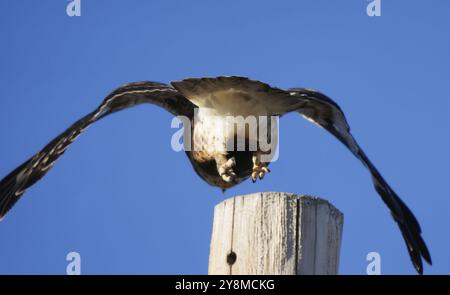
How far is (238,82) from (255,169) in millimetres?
776

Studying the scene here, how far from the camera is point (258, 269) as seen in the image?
4660 mm

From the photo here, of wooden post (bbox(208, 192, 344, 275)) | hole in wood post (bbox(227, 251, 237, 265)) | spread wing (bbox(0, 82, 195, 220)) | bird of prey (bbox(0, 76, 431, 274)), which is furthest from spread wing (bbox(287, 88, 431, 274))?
hole in wood post (bbox(227, 251, 237, 265))

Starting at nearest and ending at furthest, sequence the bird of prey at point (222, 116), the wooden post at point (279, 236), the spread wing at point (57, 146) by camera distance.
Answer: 1. the wooden post at point (279, 236)
2. the spread wing at point (57, 146)
3. the bird of prey at point (222, 116)

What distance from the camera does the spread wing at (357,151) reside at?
19.8 feet

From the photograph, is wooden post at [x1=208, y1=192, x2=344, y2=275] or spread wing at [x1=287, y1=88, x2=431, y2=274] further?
spread wing at [x1=287, y1=88, x2=431, y2=274]

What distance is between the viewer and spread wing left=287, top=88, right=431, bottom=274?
238 inches

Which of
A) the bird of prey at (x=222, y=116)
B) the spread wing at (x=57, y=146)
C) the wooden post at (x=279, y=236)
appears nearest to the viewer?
the wooden post at (x=279, y=236)

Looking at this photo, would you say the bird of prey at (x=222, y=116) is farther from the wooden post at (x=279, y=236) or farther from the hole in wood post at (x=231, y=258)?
the hole in wood post at (x=231, y=258)

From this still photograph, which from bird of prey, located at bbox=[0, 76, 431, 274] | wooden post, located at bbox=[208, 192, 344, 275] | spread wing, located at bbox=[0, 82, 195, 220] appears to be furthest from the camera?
bird of prey, located at bbox=[0, 76, 431, 274]

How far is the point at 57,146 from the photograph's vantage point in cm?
632

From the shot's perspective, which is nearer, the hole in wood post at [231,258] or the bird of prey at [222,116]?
the hole in wood post at [231,258]

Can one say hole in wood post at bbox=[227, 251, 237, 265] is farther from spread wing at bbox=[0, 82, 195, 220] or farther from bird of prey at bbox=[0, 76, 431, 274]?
spread wing at bbox=[0, 82, 195, 220]

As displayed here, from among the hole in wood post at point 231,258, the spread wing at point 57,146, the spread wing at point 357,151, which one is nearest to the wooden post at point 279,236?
the hole in wood post at point 231,258
